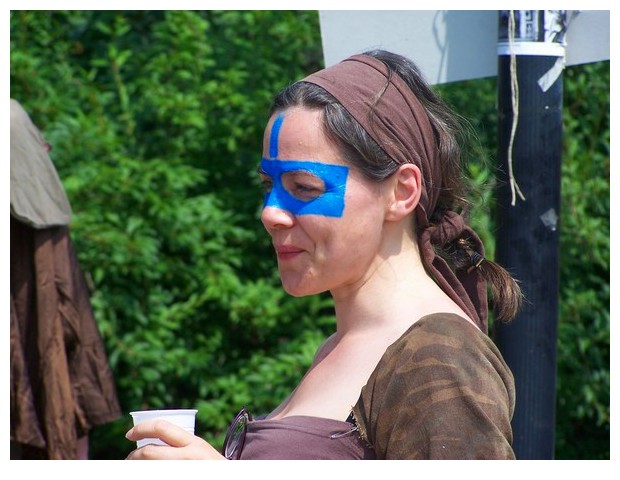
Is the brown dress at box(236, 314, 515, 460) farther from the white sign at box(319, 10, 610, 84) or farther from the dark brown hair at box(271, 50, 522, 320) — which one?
the white sign at box(319, 10, 610, 84)

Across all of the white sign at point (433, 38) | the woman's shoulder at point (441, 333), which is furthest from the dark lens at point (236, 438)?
the white sign at point (433, 38)

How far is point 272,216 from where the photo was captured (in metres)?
1.80

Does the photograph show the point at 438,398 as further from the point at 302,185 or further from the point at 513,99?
the point at 513,99

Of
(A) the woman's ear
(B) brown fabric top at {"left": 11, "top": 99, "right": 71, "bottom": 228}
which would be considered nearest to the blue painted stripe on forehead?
(A) the woman's ear

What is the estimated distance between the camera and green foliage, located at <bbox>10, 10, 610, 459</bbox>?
4.66 metres

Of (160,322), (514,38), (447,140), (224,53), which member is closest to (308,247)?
(447,140)

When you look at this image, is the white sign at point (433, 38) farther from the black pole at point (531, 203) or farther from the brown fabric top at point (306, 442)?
the brown fabric top at point (306, 442)

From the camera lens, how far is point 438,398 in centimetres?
151

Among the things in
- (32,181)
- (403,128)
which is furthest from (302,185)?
(32,181)

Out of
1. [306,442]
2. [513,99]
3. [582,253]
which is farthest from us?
[582,253]

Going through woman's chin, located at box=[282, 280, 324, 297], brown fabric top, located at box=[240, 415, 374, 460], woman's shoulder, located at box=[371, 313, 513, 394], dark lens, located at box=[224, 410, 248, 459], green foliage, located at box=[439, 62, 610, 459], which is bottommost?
green foliage, located at box=[439, 62, 610, 459]

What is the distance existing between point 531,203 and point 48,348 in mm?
2309

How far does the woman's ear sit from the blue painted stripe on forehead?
24 centimetres
